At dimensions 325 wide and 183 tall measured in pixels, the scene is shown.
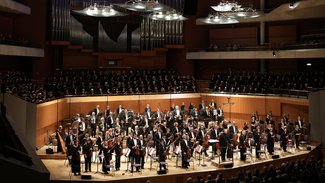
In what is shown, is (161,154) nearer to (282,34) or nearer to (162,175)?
(162,175)

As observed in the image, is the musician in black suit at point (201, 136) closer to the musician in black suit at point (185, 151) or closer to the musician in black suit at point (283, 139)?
the musician in black suit at point (185, 151)

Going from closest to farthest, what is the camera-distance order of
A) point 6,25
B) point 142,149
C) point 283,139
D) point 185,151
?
point 142,149 → point 185,151 → point 283,139 → point 6,25

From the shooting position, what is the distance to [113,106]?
58.7 feet

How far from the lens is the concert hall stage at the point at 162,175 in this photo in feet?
32.4

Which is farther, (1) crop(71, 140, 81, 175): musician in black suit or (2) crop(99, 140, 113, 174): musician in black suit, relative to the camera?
(2) crop(99, 140, 113, 174): musician in black suit

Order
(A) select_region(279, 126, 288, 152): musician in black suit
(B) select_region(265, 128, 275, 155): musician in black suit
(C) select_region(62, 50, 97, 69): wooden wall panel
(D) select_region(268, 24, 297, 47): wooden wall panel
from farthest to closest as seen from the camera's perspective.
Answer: (D) select_region(268, 24, 297, 47): wooden wall panel → (C) select_region(62, 50, 97, 69): wooden wall panel → (A) select_region(279, 126, 288, 152): musician in black suit → (B) select_region(265, 128, 275, 155): musician in black suit

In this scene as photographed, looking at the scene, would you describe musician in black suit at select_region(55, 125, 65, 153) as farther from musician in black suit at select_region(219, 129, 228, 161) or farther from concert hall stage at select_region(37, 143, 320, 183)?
musician in black suit at select_region(219, 129, 228, 161)

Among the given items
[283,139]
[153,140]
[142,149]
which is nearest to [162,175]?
[142,149]

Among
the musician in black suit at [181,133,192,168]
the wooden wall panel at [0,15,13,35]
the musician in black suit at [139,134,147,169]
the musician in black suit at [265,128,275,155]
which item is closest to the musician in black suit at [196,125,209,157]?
the musician in black suit at [181,133,192,168]

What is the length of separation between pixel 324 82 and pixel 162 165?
9.26 meters

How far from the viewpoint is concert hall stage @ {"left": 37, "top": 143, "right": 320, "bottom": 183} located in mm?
9883

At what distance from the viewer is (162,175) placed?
10164mm

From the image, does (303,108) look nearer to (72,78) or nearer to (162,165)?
(162,165)

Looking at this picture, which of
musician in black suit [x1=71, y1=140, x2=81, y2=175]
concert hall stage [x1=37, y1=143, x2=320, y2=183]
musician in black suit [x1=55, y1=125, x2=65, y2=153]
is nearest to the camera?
concert hall stage [x1=37, y1=143, x2=320, y2=183]
